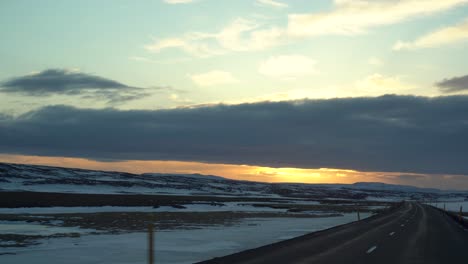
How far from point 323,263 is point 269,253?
319 cm

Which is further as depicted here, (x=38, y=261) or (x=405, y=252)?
(x=405, y=252)

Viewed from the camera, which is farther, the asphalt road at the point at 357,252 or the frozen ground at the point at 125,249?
the frozen ground at the point at 125,249

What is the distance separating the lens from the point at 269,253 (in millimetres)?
17484

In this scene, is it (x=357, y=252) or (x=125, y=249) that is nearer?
(x=357, y=252)

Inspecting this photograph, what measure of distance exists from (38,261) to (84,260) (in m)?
1.42

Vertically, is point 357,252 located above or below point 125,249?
above

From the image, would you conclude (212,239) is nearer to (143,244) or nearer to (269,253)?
(143,244)

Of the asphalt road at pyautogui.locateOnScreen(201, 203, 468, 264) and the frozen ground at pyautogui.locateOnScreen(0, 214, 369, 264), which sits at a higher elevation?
the asphalt road at pyautogui.locateOnScreen(201, 203, 468, 264)

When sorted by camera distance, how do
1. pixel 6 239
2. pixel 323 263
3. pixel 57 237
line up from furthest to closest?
pixel 57 237 → pixel 6 239 → pixel 323 263

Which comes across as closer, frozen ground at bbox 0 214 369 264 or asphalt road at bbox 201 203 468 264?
asphalt road at bbox 201 203 468 264

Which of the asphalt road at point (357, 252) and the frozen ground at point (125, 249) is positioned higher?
the asphalt road at point (357, 252)

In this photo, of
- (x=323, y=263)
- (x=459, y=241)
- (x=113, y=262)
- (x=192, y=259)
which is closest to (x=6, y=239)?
(x=113, y=262)

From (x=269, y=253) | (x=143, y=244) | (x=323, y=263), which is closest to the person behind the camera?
(x=323, y=263)

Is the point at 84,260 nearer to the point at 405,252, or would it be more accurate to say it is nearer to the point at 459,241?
the point at 405,252
